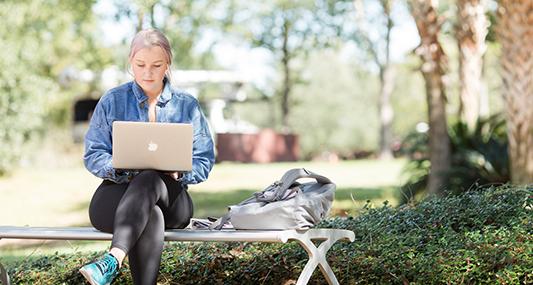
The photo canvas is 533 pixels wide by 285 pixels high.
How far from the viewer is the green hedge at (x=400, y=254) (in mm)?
4805

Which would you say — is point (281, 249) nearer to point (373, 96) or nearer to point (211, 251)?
point (211, 251)

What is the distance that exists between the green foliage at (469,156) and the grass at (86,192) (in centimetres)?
66

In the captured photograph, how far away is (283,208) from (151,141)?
650mm

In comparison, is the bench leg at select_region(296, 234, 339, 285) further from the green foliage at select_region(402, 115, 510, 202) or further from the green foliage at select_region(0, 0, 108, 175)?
the green foliage at select_region(0, 0, 108, 175)

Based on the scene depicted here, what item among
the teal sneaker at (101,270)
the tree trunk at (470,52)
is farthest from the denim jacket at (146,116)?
the tree trunk at (470,52)

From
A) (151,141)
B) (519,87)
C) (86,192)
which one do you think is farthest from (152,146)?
(86,192)

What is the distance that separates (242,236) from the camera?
13.6 ft

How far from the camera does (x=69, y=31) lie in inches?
1196

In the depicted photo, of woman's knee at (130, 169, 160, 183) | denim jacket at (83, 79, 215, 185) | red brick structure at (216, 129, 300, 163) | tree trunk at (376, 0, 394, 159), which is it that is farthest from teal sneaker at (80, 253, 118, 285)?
tree trunk at (376, 0, 394, 159)

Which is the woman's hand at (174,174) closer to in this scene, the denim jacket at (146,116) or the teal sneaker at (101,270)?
the denim jacket at (146,116)

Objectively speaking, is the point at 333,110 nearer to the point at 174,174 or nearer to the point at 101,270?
the point at 174,174

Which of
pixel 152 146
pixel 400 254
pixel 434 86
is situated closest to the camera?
pixel 152 146

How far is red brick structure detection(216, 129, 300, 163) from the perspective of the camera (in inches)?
1065

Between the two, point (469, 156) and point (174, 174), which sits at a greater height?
point (174, 174)
